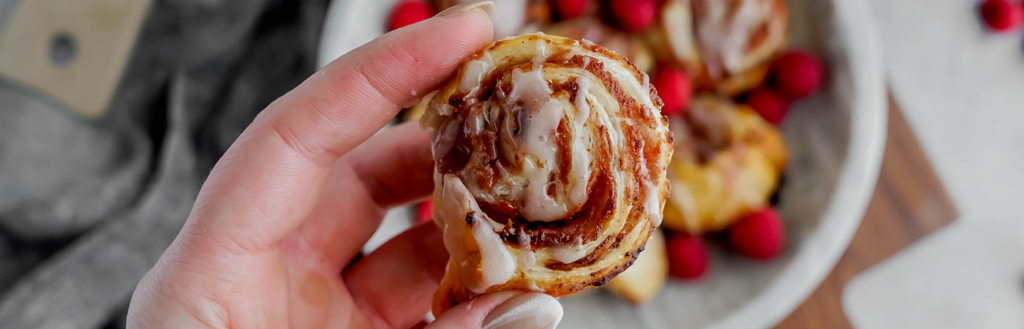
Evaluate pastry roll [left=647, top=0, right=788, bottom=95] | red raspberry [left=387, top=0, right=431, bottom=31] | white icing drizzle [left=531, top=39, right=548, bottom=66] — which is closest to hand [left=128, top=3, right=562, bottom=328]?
white icing drizzle [left=531, top=39, right=548, bottom=66]

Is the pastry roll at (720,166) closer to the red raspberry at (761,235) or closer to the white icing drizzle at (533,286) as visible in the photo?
the red raspberry at (761,235)

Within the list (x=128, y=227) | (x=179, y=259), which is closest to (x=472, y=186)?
(x=179, y=259)

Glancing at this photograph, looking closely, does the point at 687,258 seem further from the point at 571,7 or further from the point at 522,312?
the point at 522,312

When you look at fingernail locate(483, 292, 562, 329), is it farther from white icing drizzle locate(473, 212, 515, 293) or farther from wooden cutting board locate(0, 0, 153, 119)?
wooden cutting board locate(0, 0, 153, 119)

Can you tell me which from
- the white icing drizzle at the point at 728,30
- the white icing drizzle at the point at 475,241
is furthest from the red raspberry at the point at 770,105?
the white icing drizzle at the point at 475,241

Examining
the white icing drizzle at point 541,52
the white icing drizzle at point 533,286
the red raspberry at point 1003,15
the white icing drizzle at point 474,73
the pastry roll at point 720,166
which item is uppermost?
the white icing drizzle at point 541,52

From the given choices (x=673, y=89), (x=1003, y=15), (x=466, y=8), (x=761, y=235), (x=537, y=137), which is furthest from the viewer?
(x=1003, y=15)

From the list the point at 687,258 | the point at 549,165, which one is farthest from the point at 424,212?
the point at 549,165
